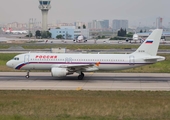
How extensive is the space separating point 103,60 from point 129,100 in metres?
15.2

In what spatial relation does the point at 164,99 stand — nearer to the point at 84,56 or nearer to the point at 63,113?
the point at 63,113

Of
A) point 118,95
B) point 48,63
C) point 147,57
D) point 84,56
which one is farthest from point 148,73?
point 118,95

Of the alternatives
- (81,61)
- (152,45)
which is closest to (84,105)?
(81,61)

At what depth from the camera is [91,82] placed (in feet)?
141

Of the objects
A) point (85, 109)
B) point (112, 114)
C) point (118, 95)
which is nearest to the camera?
point (112, 114)

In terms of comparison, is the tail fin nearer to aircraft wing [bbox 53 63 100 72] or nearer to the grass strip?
aircraft wing [bbox 53 63 100 72]

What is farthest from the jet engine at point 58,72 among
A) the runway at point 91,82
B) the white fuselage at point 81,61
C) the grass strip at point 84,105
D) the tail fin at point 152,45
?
the tail fin at point 152,45

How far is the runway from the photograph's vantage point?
1538 inches

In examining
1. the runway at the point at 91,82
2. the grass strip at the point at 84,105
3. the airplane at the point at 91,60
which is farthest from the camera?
the airplane at the point at 91,60

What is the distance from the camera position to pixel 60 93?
34.7 meters

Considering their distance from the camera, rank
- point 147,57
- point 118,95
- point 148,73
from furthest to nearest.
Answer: point 148,73 → point 147,57 → point 118,95

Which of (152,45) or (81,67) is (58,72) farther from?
(152,45)

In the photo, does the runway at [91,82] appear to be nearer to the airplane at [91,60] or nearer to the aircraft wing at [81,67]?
the aircraft wing at [81,67]

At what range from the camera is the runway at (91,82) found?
39.1 m
